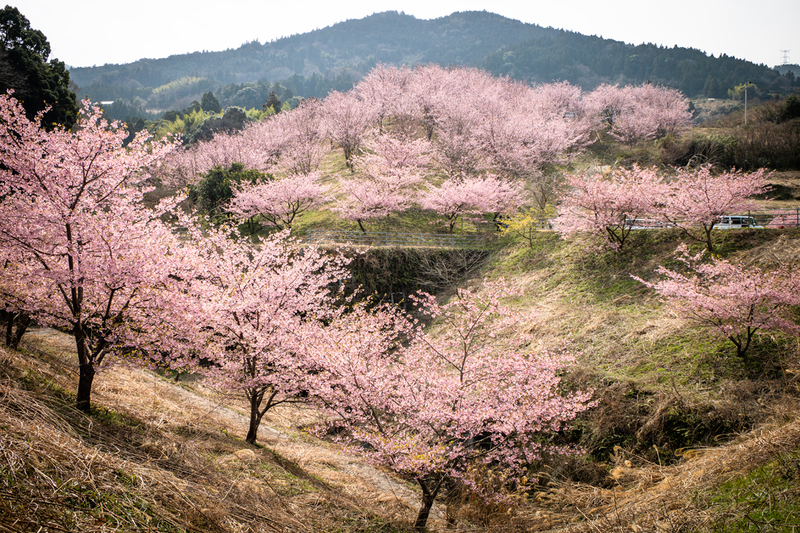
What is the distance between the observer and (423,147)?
27688mm

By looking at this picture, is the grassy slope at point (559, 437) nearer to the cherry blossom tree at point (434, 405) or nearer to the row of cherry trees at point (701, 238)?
the row of cherry trees at point (701, 238)

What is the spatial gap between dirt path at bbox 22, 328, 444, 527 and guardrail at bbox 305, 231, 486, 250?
1020 cm

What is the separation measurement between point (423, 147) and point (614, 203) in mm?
15205

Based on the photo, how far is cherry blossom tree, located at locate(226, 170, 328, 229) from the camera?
2228 centimetres

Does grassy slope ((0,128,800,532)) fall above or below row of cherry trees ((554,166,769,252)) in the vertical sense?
below

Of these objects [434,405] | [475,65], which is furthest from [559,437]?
[475,65]

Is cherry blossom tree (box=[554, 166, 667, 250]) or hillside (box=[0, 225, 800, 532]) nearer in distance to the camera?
hillside (box=[0, 225, 800, 532])

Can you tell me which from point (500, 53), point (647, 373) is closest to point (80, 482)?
point (647, 373)

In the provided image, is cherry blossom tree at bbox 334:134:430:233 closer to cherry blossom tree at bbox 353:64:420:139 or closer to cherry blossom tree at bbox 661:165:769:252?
cherry blossom tree at bbox 353:64:420:139

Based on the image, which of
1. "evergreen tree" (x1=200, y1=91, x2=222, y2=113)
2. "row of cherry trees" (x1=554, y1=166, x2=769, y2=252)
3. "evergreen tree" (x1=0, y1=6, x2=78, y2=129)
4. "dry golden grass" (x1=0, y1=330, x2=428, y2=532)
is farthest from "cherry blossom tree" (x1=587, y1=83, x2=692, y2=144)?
"evergreen tree" (x1=200, y1=91, x2=222, y2=113)

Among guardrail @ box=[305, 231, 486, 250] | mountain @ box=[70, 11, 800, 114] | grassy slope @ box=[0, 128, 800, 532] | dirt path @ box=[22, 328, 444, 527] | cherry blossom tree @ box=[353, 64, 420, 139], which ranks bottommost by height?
dirt path @ box=[22, 328, 444, 527]

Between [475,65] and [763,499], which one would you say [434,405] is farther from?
[475,65]

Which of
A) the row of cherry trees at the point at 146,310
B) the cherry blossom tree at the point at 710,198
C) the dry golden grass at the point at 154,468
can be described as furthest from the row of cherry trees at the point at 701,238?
the dry golden grass at the point at 154,468

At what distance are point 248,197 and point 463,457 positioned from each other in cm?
1978
